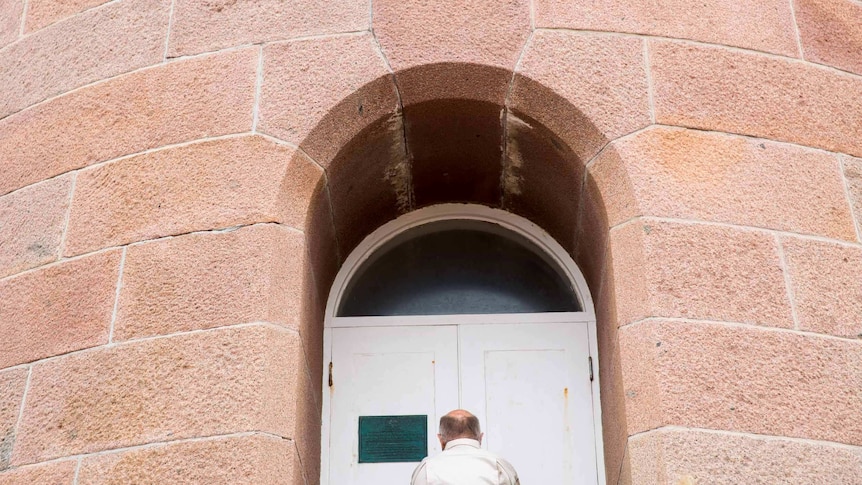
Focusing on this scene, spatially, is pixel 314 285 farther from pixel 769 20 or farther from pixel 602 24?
pixel 769 20

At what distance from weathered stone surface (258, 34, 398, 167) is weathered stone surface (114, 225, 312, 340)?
0.48 meters

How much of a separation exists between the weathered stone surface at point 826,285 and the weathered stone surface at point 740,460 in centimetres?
51

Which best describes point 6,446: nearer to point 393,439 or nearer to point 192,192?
point 192,192

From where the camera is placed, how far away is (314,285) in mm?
4500

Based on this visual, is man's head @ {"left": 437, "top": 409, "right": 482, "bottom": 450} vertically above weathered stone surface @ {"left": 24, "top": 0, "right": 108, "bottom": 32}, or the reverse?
weathered stone surface @ {"left": 24, "top": 0, "right": 108, "bottom": 32}

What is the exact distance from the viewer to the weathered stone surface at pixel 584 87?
4.31 meters

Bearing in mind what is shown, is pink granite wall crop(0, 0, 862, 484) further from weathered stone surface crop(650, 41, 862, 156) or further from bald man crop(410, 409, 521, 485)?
bald man crop(410, 409, 521, 485)

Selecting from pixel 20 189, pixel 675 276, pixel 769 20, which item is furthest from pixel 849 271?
pixel 20 189

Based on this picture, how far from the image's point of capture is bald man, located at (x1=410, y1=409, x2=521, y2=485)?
3697 millimetres

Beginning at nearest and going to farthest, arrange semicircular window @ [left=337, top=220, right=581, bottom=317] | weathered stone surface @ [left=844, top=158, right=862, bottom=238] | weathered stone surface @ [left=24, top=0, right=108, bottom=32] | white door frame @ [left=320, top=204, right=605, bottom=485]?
weathered stone surface @ [left=844, top=158, right=862, bottom=238] < white door frame @ [left=320, top=204, right=605, bottom=485] < weathered stone surface @ [left=24, top=0, right=108, bottom=32] < semicircular window @ [left=337, top=220, right=581, bottom=317]

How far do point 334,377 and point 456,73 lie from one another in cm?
157

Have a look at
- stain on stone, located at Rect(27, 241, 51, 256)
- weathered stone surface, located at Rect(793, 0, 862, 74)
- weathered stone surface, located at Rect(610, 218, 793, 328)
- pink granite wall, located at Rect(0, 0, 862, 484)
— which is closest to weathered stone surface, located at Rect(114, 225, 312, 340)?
pink granite wall, located at Rect(0, 0, 862, 484)

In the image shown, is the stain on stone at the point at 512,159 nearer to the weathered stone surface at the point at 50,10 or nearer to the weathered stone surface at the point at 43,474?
the weathered stone surface at the point at 50,10

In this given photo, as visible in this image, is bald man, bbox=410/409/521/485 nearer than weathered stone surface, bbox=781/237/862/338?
Yes
